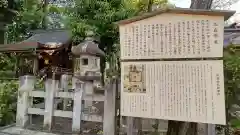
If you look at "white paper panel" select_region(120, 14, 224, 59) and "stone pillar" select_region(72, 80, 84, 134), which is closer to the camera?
"white paper panel" select_region(120, 14, 224, 59)

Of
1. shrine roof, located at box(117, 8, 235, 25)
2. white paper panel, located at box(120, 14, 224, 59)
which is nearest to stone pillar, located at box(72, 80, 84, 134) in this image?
white paper panel, located at box(120, 14, 224, 59)

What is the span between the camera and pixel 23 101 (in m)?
5.77

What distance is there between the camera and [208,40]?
11.1ft

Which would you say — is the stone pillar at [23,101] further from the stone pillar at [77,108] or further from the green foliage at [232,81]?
the green foliage at [232,81]

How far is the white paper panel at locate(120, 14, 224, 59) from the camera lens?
3.37 metres

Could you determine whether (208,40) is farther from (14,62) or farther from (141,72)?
(14,62)

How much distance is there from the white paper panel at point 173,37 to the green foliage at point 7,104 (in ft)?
13.5

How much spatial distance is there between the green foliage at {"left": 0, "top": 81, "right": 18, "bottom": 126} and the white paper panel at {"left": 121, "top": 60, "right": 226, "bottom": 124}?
3904 mm

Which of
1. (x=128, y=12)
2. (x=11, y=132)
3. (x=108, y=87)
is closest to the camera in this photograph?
(x=108, y=87)

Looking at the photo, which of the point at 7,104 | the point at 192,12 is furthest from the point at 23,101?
the point at 192,12

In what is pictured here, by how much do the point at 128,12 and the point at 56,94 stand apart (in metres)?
6.23

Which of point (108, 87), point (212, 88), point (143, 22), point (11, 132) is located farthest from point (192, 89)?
point (11, 132)

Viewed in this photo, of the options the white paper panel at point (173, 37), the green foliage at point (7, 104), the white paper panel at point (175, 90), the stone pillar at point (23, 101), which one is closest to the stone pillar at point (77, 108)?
the stone pillar at point (23, 101)

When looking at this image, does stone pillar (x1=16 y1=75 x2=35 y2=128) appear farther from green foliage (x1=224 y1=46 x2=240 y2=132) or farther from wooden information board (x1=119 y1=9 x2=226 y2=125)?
green foliage (x1=224 y1=46 x2=240 y2=132)
